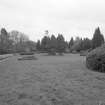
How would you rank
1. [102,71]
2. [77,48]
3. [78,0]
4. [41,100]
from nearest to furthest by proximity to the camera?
[41,100] → [102,71] → [78,0] → [77,48]

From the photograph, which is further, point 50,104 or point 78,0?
point 78,0

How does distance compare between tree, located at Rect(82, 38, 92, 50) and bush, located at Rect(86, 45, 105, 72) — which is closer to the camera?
bush, located at Rect(86, 45, 105, 72)

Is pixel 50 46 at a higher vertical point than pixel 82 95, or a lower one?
higher

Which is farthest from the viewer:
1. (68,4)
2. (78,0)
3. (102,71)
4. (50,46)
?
(50,46)

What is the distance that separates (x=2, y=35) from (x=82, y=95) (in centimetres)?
3531

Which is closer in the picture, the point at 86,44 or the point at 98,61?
the point at 98,61

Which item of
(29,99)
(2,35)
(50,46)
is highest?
(2,35)

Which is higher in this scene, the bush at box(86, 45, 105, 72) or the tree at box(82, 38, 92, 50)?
the tree at box(82, 38, 92, 50)

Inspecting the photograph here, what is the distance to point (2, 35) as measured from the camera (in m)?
34.3

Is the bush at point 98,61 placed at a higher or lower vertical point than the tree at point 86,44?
lower

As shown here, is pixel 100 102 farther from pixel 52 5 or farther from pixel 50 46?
pixel 50 46

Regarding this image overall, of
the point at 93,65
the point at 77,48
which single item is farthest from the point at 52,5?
the point at 77,48

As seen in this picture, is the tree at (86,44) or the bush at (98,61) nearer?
the bush at (98,61)

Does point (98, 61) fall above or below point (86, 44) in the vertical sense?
below
